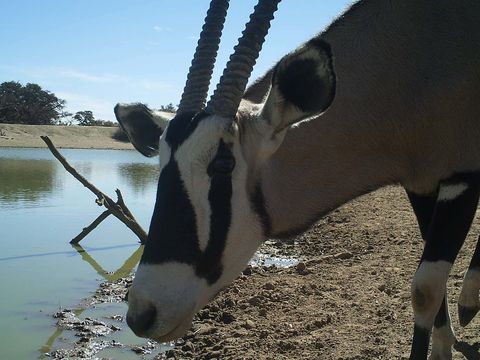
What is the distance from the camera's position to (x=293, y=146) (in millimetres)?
3885

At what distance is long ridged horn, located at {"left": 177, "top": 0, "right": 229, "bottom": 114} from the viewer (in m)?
3.68

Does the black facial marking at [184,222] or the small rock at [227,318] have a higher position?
the black facial marking at [184,222]

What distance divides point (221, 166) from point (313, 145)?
34.6 inches

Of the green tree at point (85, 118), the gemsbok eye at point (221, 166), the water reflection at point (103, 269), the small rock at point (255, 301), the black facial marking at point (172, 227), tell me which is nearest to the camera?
the black facial marking at point (172, 227)

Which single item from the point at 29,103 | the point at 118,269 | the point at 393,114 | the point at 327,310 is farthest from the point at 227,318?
the point at 29,103

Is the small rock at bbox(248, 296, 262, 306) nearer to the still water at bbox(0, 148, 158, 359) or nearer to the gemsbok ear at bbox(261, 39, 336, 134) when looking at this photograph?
the still water at bbox(0, 148, 158, 359)

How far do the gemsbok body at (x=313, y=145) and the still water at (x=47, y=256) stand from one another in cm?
340

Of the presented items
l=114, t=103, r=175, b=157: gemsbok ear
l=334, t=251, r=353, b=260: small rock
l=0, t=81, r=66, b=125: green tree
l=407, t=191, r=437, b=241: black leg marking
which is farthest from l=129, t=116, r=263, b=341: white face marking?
l=0, t=81, r=66, b=125: green tree

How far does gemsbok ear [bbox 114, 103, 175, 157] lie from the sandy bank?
4949cm

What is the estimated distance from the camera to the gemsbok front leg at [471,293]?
5078 millimetres

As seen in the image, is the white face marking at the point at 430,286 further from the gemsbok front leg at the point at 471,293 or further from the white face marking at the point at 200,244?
the gemsbok front leg at the point at 471,293

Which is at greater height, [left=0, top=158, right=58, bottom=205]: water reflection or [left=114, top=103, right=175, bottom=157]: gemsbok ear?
[left=114, top=103, right=175, bottom=157]: gemsbok ear

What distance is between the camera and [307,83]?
10.3ft

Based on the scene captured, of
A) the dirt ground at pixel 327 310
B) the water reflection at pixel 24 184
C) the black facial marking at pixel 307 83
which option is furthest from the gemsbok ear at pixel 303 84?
the water reflection at pixel 24 184
